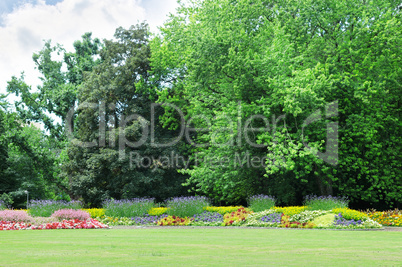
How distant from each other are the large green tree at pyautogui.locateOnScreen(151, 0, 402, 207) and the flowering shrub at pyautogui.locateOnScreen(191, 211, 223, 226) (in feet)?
6.35

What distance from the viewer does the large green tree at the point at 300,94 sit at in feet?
59.4

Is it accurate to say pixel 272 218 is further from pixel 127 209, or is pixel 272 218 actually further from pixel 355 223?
pixel 127 209

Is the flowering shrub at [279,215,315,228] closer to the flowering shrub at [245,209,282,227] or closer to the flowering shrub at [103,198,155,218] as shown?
the flowering shrub at [245,209,282,227]

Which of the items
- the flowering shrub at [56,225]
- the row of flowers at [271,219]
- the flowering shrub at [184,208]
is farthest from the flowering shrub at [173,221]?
the flowering shrub at [56,225]

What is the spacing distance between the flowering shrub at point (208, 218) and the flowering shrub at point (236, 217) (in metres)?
0.31

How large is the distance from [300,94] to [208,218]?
6.73m

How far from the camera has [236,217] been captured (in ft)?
58.4

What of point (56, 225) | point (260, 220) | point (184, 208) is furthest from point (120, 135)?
point (260, 220)

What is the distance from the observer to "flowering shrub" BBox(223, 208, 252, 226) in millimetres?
17609

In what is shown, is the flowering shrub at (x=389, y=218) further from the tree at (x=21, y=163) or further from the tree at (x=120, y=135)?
the tree at (x=21, y=163)

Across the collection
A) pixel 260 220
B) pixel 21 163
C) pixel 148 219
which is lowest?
pixel 148 219

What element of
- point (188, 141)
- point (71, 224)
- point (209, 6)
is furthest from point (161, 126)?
point (71, 224)

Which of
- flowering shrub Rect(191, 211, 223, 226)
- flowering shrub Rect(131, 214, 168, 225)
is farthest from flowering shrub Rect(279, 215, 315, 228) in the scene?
flowering shrub Rect(131, 214, 168, 225)

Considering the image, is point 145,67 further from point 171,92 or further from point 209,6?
point 209,6
